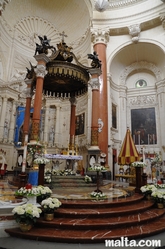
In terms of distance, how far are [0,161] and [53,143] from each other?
4929mm

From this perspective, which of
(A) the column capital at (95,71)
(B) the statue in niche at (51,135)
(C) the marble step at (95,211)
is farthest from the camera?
(B) the statue in niche at (51,135)

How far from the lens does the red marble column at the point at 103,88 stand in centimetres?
1214

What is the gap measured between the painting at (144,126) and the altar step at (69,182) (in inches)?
334

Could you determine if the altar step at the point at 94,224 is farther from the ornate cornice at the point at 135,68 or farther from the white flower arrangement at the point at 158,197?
the ornate cornice at the point at 135,68

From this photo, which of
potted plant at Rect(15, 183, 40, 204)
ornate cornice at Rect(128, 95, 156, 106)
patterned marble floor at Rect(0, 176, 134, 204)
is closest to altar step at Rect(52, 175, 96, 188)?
patterned marble floor at Rect(0, 176, 134, 204)

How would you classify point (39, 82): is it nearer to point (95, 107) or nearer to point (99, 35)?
point (95, 107)

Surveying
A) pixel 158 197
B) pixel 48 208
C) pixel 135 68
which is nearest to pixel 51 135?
pixel 135 68

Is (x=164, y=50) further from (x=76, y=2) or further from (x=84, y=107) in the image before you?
(x=76, y=2)

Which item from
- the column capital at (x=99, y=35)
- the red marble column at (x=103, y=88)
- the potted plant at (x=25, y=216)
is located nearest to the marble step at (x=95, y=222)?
the potted plant at (x=25, y=216)

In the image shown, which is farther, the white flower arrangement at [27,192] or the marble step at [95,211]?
the marble step at [95,211]

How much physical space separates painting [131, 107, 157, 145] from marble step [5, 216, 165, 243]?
1181 cm

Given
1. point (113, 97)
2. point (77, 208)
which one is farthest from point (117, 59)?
point (77, 208)

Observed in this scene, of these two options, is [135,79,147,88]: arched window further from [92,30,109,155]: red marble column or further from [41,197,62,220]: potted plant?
[41,197,62,220]: potted plant

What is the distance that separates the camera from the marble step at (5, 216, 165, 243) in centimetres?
A: 282
